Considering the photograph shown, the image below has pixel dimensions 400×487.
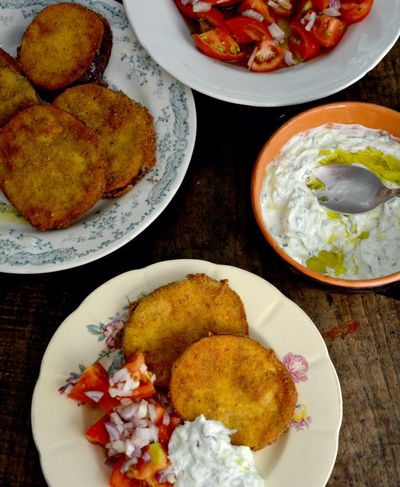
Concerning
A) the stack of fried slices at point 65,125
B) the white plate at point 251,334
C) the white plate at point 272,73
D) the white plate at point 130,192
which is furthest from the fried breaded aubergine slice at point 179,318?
the white plate at point 272,73

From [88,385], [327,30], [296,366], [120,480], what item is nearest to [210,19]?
[327,30]

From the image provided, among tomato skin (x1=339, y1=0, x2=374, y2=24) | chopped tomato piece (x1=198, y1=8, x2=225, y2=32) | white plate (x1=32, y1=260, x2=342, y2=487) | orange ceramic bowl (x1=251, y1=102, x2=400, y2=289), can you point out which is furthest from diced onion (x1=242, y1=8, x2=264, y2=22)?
white plate (x1=32, y1=260, x2=342, y2=487)

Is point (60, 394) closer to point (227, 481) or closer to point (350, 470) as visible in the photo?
point (227, 481)

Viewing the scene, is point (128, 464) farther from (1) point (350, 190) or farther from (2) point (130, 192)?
(1) point (350, 190)

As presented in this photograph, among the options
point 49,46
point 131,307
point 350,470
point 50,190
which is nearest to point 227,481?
point 350,470

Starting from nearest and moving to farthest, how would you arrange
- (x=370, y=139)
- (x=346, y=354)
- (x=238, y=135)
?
(x=346, y=354) → (x=370, y=139) → (x=238, y=135)
